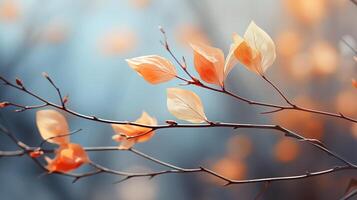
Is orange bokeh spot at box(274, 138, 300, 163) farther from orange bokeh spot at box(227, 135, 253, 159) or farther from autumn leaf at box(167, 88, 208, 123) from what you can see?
autumn leaf at box(167, 88, 208, 123)

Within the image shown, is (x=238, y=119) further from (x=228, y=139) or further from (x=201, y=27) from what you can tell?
(x=201, y=27)

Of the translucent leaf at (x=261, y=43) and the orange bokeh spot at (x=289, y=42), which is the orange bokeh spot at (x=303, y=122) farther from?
the translucent leaf at (x=261, y=43)

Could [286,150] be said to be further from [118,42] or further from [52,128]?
[52,128]

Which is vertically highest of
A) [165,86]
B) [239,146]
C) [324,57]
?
[324,57]

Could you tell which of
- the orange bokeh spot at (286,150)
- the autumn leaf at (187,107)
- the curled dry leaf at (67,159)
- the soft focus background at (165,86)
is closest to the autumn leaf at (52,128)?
the curled dry leaf at (67,159)

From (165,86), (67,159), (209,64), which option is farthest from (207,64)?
(165,86)

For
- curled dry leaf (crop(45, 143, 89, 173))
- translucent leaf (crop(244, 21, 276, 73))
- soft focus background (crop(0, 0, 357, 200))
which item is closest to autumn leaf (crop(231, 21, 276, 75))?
translucent leaf (crop(244, 21, 276, 73))
